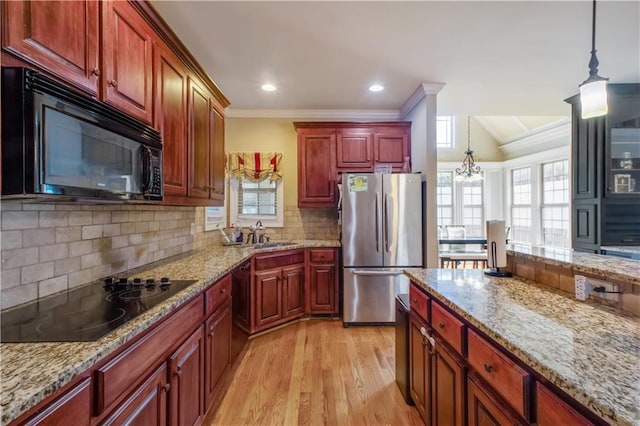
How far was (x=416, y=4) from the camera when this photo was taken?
203 centimetres

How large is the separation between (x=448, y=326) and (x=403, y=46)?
2.21 meters

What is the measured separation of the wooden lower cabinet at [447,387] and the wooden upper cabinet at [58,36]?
6.51 ft

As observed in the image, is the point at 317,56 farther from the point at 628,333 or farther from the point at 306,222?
the point at 628,333

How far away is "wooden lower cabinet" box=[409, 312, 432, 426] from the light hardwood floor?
0.21m

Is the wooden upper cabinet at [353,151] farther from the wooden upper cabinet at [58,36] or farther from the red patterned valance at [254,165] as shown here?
the wooden upper cabinet at [58,36]

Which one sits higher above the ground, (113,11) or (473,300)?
(113,11)

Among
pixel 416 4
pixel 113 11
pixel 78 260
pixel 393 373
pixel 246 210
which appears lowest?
pixel 393 373

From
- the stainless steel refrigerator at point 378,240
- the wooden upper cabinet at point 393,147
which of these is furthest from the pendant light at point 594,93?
the wooden upper cabinet at point 393,147

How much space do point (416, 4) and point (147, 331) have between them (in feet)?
7.90

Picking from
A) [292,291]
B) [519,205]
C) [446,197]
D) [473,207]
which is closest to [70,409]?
[292,291]

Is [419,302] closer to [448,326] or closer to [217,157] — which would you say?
[448,326]

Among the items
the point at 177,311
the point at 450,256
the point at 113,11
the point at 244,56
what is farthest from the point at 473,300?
the point at 450,256

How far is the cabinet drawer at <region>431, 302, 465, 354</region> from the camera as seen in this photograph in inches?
51.9

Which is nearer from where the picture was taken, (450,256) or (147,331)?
(147,331)
